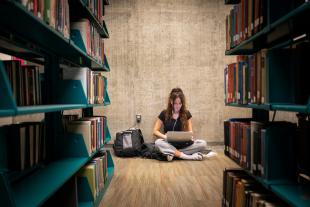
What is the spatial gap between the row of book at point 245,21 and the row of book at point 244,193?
0.97 m

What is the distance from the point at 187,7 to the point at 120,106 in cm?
213

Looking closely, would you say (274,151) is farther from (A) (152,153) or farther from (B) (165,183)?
(A) (152,153)

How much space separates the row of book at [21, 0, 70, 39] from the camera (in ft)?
4.30


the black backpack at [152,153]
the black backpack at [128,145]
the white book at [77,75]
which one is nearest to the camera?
the white book at [77,75]

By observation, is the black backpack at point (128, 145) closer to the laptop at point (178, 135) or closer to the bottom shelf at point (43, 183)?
the laptop at point (178, 135)

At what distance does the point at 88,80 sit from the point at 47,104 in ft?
1.38

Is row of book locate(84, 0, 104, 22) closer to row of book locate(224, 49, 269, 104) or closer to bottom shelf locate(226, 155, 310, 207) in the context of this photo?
row of book locate(224, 49, 269, 104)

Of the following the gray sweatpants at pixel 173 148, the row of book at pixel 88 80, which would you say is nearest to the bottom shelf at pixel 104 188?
the row of book at pixel 88 80

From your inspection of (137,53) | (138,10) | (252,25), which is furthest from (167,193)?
(138,10)

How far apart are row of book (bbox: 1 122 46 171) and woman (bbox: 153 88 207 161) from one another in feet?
8.24

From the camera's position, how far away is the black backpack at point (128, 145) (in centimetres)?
457

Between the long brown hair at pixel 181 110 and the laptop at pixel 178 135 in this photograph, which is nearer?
the laptop at pixel 178 135

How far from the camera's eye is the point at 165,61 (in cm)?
525

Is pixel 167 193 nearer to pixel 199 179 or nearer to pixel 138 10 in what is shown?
pixel 199 179
